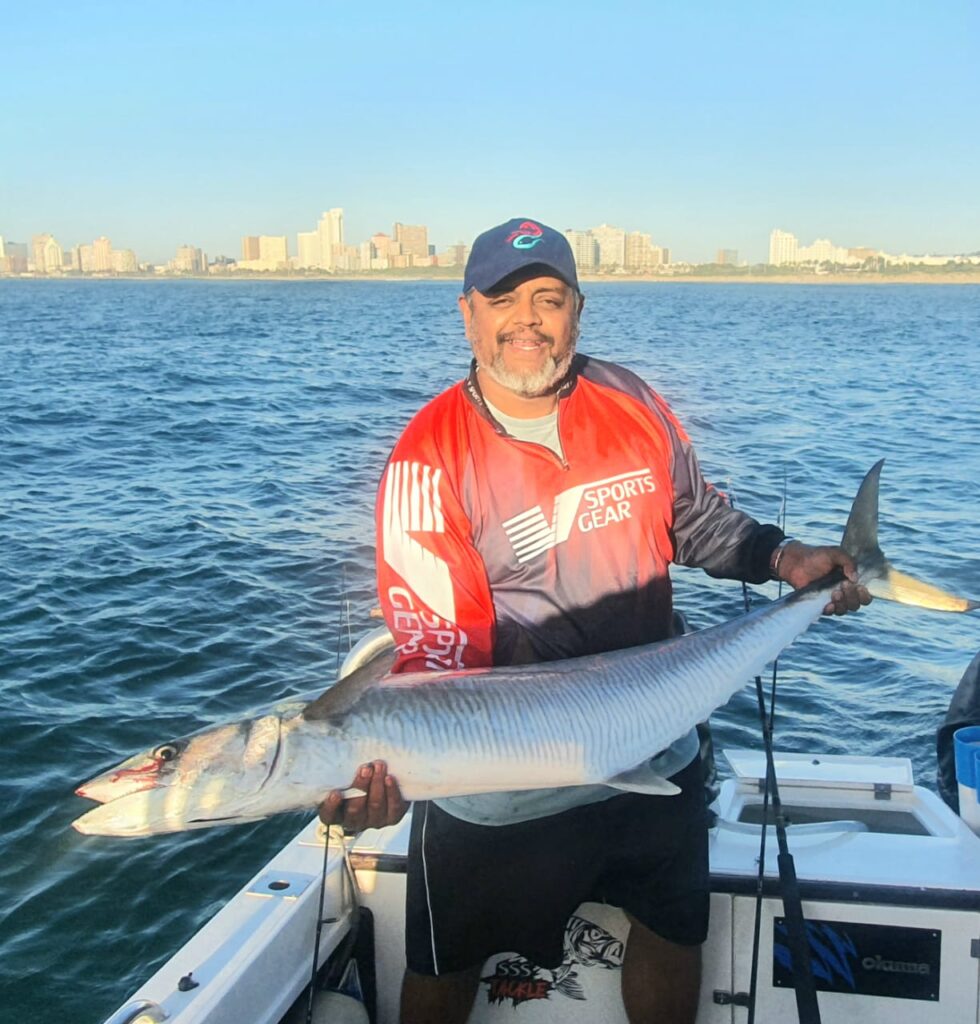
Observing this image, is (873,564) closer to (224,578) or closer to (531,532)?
(531,532)

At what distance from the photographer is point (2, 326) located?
54.0 m

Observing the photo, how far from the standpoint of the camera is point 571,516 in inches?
138

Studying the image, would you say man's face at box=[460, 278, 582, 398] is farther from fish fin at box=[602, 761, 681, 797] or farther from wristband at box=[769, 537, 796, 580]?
fish fin at box=[602, 761, 681, 797]

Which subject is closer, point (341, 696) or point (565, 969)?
point (341, 696)

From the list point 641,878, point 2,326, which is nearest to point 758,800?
point 641,878

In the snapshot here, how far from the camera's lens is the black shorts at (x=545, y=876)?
3424mm

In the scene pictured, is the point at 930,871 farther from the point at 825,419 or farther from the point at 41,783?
the point at 825,419

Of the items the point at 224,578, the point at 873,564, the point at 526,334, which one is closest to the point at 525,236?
the point at 526,334

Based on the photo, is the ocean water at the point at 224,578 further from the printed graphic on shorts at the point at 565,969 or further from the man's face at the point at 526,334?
the printed graphic on shorts at the point at 565,969

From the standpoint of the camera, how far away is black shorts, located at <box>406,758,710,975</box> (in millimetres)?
3424

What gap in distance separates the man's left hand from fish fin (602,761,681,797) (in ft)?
2.95

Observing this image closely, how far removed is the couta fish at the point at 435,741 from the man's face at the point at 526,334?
0.88 m

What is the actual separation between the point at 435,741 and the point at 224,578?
8.81m

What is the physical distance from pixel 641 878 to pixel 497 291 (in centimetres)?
186
